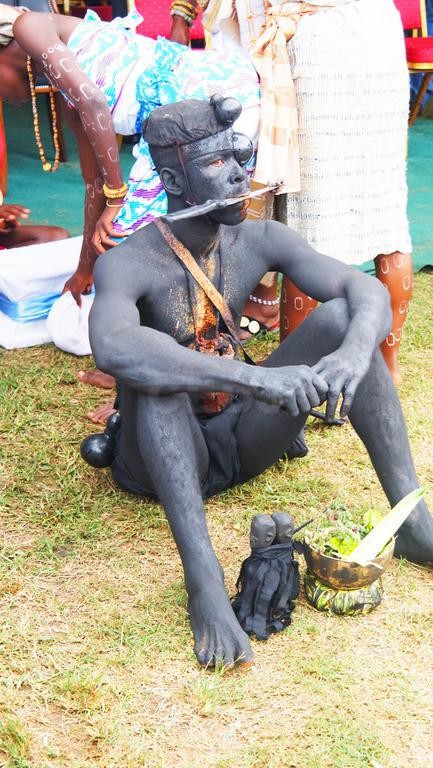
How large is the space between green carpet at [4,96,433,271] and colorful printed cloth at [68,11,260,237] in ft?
6.83

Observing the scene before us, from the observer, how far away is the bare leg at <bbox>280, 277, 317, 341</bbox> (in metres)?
4.09

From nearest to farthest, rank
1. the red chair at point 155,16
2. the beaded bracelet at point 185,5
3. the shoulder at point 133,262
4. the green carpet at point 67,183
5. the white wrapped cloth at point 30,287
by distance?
the shoulder at point 133,262 → the beaded bracelet at point 185,5 → the white wrapped cloth at point 30,287 → the green carpet at point 67,183 → the red chair at point 155,16

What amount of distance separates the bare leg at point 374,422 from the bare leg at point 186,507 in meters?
0.41

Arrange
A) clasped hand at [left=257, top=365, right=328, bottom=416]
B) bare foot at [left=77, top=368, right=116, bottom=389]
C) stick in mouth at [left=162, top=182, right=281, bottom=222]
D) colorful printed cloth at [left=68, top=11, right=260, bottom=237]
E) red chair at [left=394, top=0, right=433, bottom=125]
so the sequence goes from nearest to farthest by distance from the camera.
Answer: clasped hand at [left=257, top=365, right=328, bottom=416] < stick in mouth at [left=162, top=182, right=281, bottom=222] < colorful printed cloth at [left=68, top=11, right=260, bottom=237] < bare foot at [left=77, top=368, right=116, bottom=389] < red chair at [left=394, top=0, right=433, bottom=125]

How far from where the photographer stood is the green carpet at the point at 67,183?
6281mm

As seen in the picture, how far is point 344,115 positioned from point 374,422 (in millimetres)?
1417

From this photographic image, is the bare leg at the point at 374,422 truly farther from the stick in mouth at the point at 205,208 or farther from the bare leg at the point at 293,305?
the bare leg at the point at 293,305

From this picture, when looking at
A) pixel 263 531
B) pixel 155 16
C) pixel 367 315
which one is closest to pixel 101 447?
pixel 263 531

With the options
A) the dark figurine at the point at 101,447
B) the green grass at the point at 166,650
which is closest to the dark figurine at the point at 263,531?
the green grass at the point at 166,650

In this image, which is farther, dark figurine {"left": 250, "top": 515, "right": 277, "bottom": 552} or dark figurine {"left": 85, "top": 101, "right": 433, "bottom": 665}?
dark figurine {"left": 250, "top": 515, "right": 277, "bottom": 552}

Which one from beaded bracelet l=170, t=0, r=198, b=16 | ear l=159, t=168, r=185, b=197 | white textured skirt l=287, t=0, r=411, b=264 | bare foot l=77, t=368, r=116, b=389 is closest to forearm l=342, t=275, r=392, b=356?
ear l=159, t=168, r=185, b=197

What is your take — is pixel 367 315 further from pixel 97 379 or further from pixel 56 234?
pixel 56 234

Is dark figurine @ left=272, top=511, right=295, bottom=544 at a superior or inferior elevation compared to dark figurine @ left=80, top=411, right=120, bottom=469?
superior

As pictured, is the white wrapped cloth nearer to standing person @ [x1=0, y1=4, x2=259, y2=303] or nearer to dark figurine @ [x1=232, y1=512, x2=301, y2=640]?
standing person @ [x1=0, y1=4, x2=259, y2=303]
